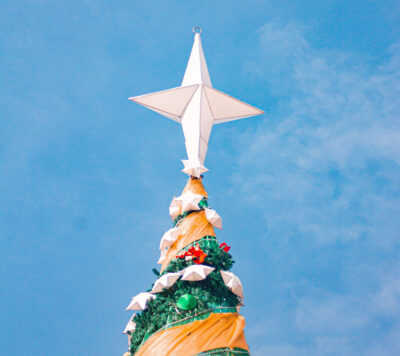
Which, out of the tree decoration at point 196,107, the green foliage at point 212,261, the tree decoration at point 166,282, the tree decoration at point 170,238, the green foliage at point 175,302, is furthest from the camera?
the tree decoration at point 196,107

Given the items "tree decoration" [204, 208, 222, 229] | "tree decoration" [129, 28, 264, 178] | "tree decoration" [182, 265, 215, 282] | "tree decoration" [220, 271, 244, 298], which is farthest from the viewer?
"tree decoration" [129, 28, 264, 178]

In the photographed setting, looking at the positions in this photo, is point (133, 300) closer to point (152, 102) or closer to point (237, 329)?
point (237, 329)

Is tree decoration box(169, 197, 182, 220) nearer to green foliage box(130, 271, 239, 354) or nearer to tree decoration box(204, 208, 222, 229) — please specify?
tree decoration box(204, 208, 222, 229)

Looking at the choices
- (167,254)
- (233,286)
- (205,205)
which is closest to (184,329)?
(233,286)

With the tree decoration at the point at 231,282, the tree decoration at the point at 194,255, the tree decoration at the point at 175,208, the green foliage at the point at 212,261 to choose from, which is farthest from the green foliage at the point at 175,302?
the tree decoration at the point at 175,208

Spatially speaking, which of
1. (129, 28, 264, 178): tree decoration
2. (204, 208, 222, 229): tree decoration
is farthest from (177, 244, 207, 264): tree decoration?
(129, 28, 264, 178): tree decoration

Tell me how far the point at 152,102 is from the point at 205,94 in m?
2.43

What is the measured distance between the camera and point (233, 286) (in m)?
14.5

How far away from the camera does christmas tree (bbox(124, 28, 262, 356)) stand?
1284 centimetres

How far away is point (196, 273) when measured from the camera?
45.5 ft

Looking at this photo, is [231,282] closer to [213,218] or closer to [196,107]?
[213,218]

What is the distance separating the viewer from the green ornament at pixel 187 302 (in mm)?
13297

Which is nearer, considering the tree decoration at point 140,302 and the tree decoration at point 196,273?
the tree decoration at point 196,273

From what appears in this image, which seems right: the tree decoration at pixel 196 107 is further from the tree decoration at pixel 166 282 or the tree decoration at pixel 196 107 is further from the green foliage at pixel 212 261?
the tree decoration at pixel 166 282
